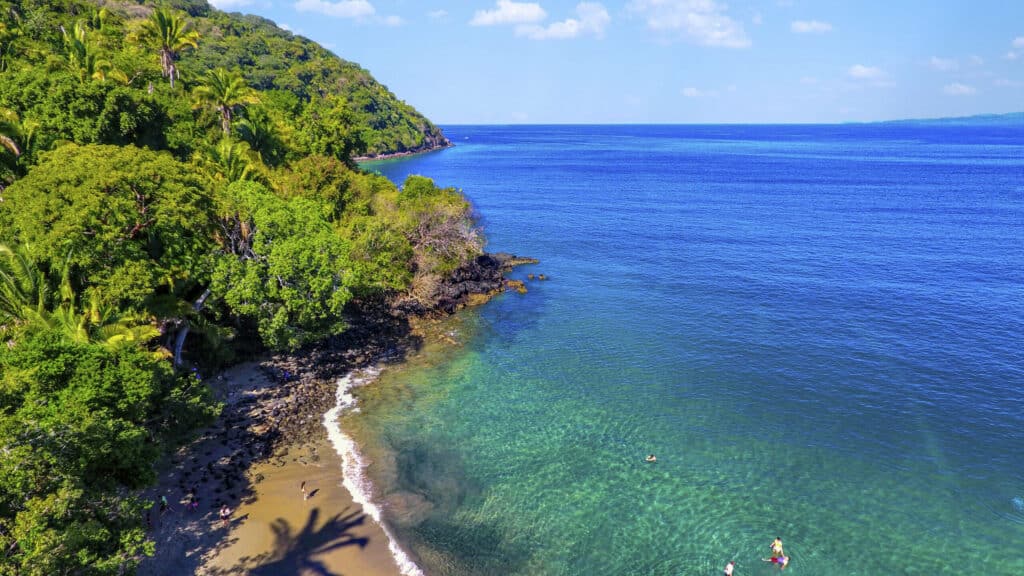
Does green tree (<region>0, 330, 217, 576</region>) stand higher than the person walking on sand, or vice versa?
green tree (<region>0, 330, 217, 576</region>)

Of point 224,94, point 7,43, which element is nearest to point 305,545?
point 224,94

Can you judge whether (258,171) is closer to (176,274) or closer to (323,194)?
(323,194)

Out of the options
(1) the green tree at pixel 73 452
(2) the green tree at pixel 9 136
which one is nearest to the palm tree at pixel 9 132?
(2) the green tree at pixel 9 136

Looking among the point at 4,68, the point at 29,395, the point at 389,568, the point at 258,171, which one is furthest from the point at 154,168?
the point at 4,68

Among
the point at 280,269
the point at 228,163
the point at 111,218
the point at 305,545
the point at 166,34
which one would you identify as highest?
the point at 166,34

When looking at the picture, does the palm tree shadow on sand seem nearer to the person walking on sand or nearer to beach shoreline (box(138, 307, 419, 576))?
beach shoreline (box(138, 307, 419, 576))

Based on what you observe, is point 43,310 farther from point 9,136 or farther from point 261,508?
point 9,136

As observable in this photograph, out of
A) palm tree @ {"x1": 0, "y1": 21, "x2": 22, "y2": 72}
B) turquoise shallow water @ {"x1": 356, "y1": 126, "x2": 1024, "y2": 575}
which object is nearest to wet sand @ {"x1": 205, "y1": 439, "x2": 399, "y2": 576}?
turquoise shallow water @ {"x1": 356, "y1": 126, "x2": 1024, "y2": 575}
